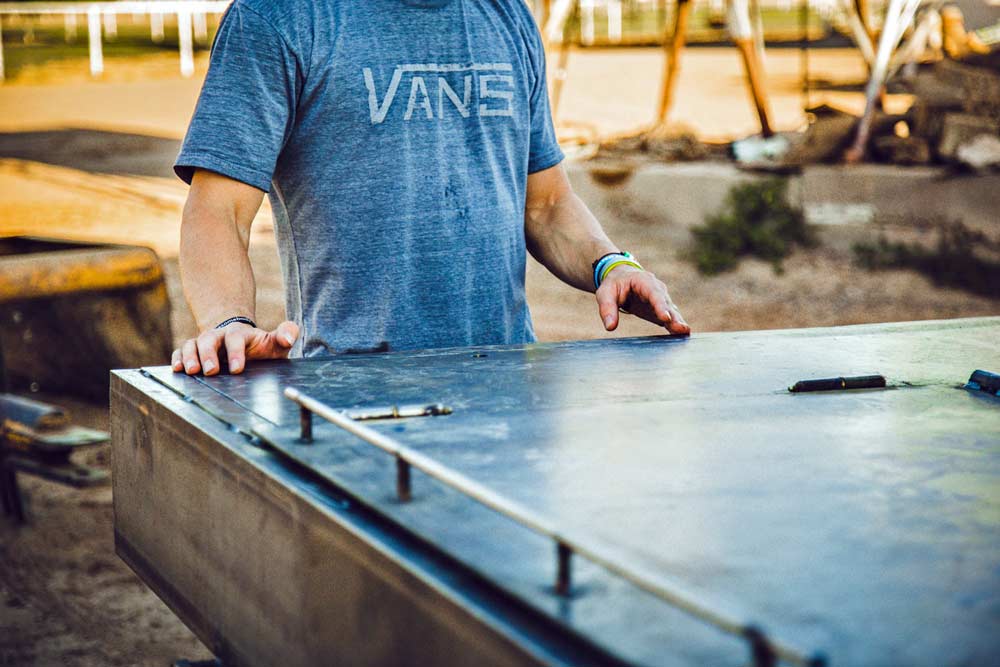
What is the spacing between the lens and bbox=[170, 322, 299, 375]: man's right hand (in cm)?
159

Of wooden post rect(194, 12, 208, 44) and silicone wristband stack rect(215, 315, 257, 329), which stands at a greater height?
wooden post rect(194, 12, 208, 44)

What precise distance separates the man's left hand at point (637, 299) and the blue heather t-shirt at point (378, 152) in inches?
8.4

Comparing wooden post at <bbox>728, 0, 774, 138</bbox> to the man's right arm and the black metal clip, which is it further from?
the black metal clip

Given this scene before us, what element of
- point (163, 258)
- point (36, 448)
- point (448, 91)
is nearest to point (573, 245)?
point (448, 91)

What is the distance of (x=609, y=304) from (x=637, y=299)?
6 centimetres

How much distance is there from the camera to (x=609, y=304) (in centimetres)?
198

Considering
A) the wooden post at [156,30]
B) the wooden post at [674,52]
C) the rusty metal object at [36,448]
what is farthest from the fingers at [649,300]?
the wooden post at [156,30]

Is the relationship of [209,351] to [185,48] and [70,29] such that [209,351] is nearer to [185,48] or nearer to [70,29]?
[185,48]

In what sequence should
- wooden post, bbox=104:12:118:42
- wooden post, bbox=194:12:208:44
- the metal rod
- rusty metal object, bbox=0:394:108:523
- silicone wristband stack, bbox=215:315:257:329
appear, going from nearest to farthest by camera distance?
the metal rod, silicone wristband stack, bbox=215:315:257:329, rusty metal object, bbox=0:394:108:523, wooden post, bbox=194:12:208:44, wooden post, bbox=104:12:118:42

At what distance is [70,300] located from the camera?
495 cm

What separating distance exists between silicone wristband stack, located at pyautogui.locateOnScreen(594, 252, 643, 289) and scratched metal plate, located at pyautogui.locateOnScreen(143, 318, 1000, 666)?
0.29m

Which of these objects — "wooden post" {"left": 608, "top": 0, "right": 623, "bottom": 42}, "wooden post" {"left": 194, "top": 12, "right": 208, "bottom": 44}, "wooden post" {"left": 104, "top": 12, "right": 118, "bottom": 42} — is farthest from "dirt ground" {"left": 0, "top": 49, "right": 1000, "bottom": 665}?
"wooden post" {"left": 104, "top": 12, "right": 118, "bottom": 42}

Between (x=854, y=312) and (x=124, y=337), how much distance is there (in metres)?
3.81

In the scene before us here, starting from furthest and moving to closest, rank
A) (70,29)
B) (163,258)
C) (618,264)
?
(70,29)
(163,258)
(618,264)
